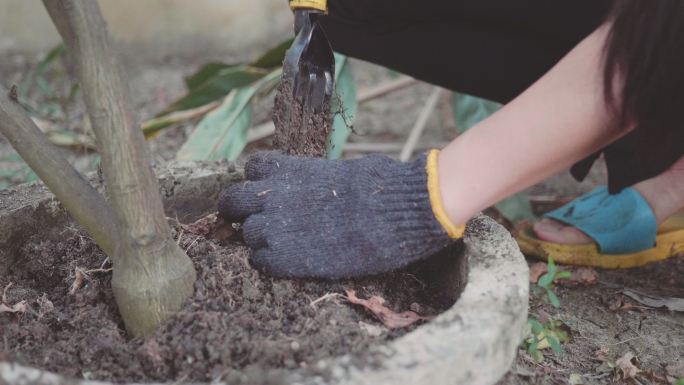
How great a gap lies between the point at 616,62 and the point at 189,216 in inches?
32.0

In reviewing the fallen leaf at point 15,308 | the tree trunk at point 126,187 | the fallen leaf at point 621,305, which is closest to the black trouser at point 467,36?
the fallen leaf at point 621,305

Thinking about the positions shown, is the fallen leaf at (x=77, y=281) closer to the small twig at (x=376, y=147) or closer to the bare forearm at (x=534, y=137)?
the bare forearm at (x=534, y=137)

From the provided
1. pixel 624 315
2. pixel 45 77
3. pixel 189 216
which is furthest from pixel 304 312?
pixel 45 77

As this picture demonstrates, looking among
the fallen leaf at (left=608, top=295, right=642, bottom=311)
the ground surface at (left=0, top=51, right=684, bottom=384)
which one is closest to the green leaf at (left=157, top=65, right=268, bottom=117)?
the ground surface at (left=0, top=51, right=684, bottom=384)

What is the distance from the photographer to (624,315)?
1.48 meters

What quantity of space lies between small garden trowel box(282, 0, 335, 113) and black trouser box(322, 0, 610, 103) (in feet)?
1.31

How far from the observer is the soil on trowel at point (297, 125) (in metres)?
1.16

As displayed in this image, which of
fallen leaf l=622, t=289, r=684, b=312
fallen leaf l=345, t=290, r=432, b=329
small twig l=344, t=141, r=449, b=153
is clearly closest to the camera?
fallen leaf l=345, t=290, r=432, b=329

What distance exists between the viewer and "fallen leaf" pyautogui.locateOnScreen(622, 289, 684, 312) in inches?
58.0

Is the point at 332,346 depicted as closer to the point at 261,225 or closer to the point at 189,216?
the point at 261,225

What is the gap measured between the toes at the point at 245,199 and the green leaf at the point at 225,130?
792 millimetres

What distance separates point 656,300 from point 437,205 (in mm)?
767

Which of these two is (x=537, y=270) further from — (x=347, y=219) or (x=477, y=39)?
(x=347, y=219)

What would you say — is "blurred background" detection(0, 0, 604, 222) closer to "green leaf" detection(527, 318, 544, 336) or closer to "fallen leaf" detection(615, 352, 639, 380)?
"green leaf" detection(527, 318, 544, 336)
